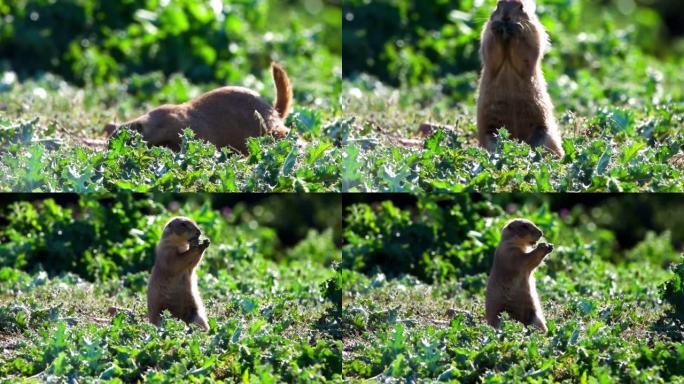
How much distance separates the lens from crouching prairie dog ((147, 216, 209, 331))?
24.7ft

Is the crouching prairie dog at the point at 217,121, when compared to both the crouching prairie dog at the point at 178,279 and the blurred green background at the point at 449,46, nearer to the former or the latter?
the crouching prairie dog at the point at 178,279

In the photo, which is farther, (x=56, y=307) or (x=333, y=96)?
(x=333, y=96)

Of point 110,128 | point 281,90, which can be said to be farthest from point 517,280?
point 110,128

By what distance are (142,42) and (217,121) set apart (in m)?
4.71

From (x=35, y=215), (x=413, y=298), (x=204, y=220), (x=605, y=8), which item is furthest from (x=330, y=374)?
(x=605, y=8)

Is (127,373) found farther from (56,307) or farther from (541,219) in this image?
(541,219)

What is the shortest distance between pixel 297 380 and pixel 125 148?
69.2 inches

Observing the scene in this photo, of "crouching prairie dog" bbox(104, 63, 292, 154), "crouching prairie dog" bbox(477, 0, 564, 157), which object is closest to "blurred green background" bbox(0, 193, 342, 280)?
"crouching prairie dog" bbox(104, 63, 292, 154)

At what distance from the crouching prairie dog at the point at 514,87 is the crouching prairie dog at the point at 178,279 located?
5.99ft

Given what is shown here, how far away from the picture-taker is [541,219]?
938 cm

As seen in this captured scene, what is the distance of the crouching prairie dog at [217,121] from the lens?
7.66 metres

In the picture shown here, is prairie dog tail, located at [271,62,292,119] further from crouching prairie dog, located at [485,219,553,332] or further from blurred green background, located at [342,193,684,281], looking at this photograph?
crouching prairie dog, located at [485,219,553,332]

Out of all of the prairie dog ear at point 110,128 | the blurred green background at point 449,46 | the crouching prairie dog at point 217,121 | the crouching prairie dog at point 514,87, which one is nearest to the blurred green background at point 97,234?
the prairie dog ear at point 110,128

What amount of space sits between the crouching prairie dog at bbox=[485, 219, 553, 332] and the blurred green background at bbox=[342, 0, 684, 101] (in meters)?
2.33
